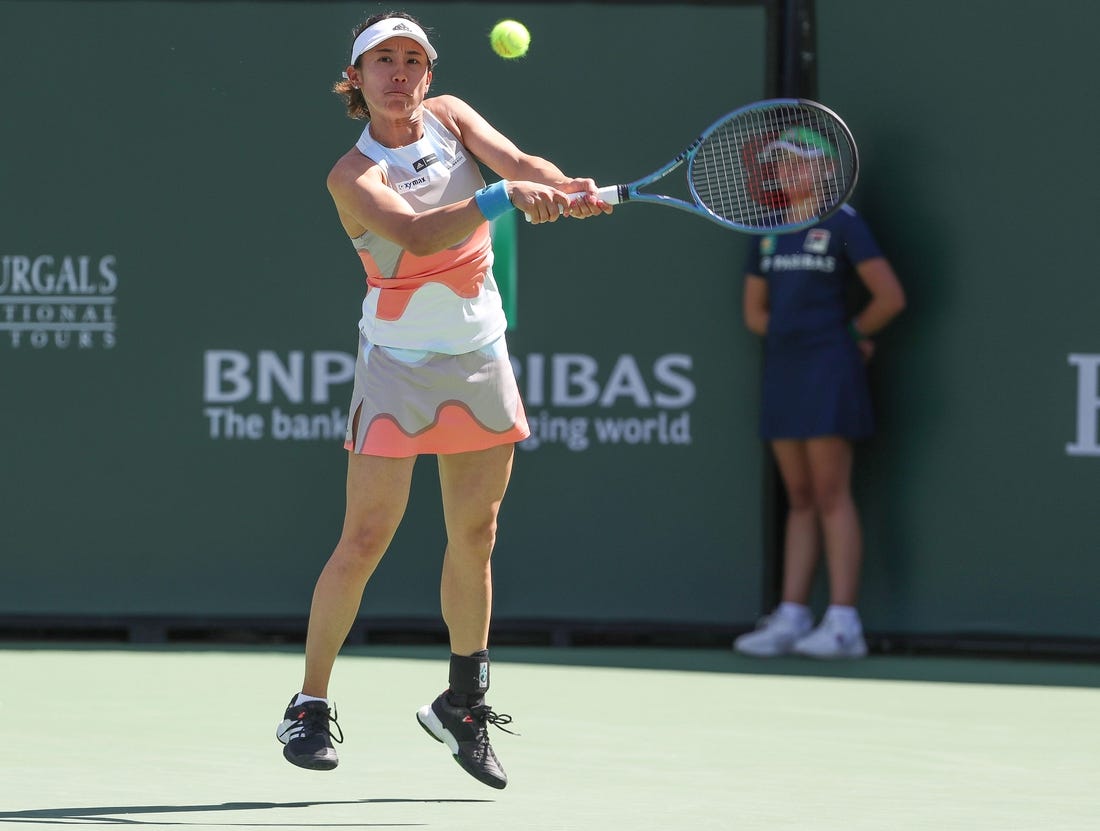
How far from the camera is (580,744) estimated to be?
4.84 meters

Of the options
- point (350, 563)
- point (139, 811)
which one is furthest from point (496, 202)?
point (139, 811)

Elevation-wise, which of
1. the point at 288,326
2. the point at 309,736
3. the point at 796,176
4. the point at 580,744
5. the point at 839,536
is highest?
the point at 796,176

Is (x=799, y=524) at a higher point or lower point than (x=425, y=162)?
lower

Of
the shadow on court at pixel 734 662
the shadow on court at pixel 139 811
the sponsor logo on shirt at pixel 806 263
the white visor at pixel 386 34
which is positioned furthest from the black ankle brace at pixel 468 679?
the sponsor logo on shirt at pixel 806 263

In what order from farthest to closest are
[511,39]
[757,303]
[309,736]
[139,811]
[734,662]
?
[757,303] < [734,662] < [511,39] < [309,736] < [139,811]

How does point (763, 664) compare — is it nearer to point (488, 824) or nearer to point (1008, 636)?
point (1008, 636)

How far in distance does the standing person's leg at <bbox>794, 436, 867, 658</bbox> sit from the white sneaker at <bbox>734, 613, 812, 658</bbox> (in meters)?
0.04

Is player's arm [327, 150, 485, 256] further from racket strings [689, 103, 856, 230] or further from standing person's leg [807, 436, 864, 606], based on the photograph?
standing person's leg [807, 436, 864, 606]

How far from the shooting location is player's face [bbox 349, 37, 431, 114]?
4227mm

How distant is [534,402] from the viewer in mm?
6602

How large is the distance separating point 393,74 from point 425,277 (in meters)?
0.42

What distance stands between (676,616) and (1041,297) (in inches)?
60.8

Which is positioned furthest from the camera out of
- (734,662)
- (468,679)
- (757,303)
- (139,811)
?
(757,303)

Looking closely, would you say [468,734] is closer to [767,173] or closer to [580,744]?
[580,744]
